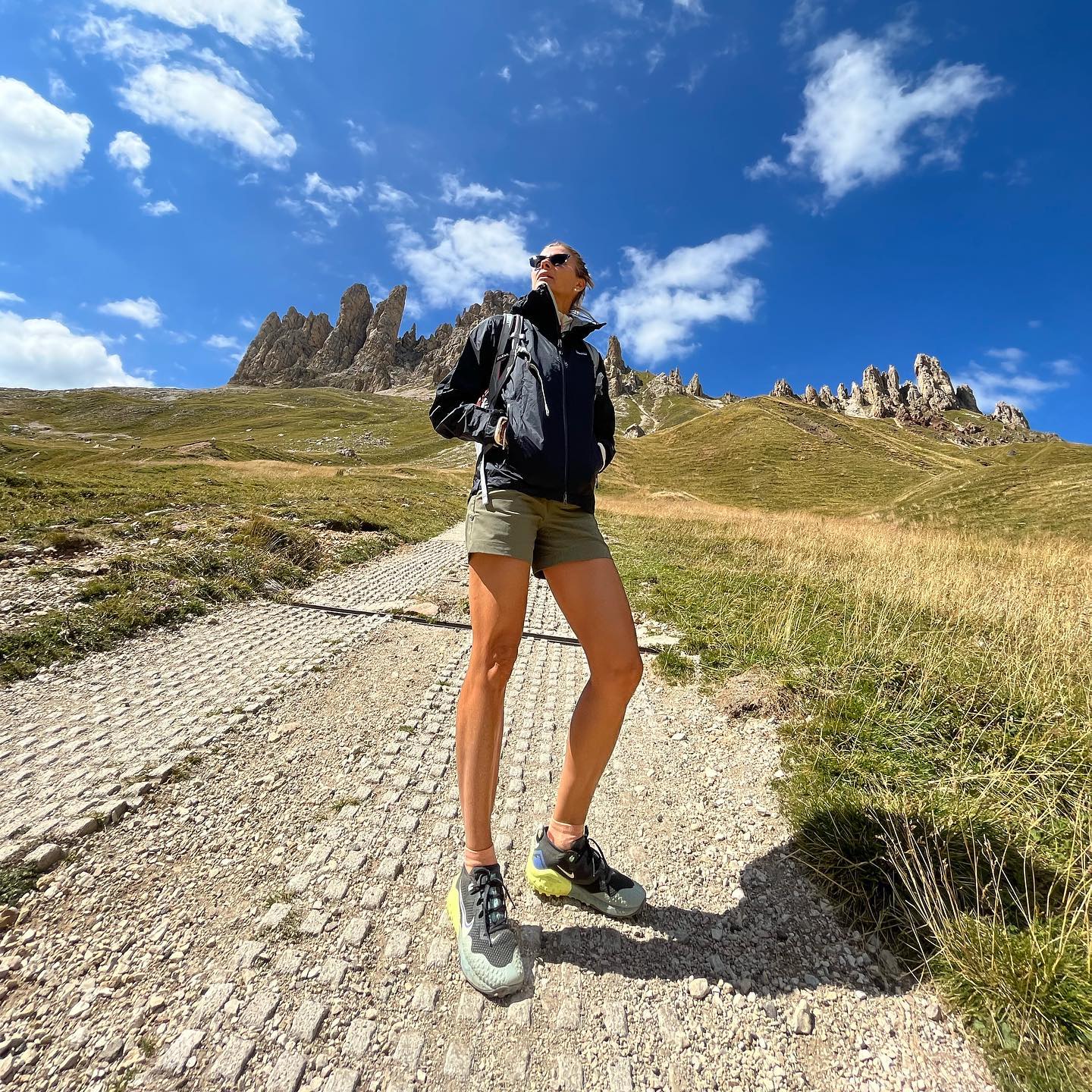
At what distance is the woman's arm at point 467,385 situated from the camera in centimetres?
280

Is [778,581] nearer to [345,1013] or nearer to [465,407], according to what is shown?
[465,407]

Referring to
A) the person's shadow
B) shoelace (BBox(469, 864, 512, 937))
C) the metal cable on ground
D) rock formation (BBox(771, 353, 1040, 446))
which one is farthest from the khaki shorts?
rock formation (BBox(771, 353, 1040, 446))

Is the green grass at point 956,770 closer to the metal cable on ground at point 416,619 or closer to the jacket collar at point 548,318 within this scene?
the metal cable on ground at point 416,619

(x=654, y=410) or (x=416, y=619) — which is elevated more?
(x=654, y=410)

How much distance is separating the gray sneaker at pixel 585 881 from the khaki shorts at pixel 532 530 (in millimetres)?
1622

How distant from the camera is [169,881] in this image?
9.00 ft

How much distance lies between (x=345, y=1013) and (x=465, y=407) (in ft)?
9.40

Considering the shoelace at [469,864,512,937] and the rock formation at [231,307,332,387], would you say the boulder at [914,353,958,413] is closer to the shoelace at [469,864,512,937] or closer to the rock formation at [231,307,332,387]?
the shoelace at [469,864,512,937]

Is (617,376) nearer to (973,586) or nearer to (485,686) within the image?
(973,586)

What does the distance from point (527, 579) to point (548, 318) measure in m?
1.58

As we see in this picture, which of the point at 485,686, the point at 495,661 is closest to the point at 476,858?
the point at 485,686

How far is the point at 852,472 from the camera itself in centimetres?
6531

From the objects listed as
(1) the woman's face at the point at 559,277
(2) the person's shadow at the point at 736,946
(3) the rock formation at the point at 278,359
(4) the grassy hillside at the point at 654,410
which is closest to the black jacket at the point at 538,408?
(1) the woman's face at the point at 559,277

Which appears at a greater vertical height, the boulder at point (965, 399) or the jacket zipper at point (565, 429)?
the boulder at point (965, 399)
